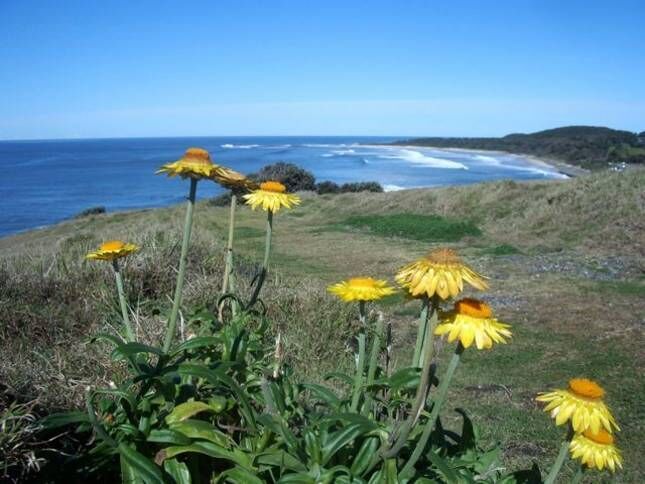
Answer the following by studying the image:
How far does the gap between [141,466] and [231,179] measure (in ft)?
Answer: 4.31

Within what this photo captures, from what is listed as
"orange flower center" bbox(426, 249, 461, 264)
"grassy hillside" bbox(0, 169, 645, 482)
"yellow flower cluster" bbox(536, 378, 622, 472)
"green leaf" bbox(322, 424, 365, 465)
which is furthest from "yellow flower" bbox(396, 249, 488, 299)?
"grassy hillside" bbox(0, 169, 645, 482)

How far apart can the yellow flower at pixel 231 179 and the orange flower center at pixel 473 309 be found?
1231 mm

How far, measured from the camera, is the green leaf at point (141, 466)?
2047 mm

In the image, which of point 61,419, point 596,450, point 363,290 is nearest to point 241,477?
point 61,419

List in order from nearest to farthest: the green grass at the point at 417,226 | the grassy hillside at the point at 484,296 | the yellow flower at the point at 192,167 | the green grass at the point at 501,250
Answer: the yellow flower at the point at 192,167 < the grassy hillside at the point at 484,296 < the green grass at the point at 501,250 < the green grass at the point at 417,226

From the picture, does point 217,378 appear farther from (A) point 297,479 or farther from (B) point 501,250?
(B) point 501,250

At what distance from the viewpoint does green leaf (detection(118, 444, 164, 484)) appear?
80.6 inches

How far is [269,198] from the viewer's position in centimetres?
318

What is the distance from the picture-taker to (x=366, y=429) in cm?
224

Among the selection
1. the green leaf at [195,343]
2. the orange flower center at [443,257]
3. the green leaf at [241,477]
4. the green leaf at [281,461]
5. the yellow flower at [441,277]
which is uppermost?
the orange flower center at [443,257]

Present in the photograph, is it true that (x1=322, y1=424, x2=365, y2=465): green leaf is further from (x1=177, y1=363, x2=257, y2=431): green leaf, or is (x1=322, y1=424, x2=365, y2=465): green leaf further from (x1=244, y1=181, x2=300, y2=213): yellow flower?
(x1=244, y1=181, x2=300, y2=213): yellow flower

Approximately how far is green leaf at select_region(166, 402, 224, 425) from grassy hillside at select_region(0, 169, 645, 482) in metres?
0.77

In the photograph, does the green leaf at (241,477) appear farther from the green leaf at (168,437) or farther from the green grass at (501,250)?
the green grass at (501,250)

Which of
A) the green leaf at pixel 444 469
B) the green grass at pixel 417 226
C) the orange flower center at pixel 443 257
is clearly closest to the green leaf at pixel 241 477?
the green leaf at pixel 444 469
